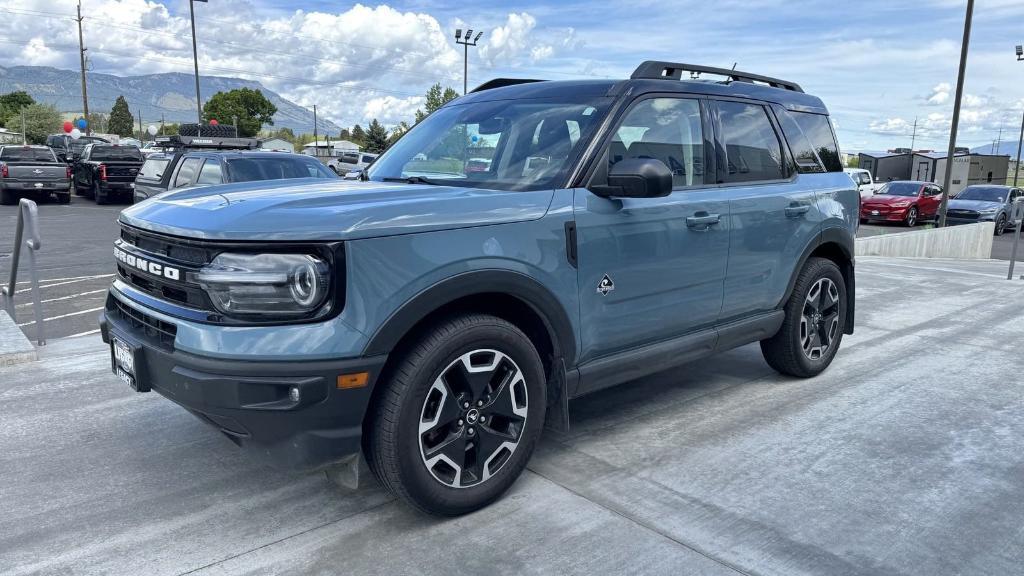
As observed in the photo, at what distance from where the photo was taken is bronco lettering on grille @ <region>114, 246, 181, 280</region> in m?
2.89

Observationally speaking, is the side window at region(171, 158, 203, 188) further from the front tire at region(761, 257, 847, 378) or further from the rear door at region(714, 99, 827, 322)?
the front tire at region(761, 257, 847, 378)

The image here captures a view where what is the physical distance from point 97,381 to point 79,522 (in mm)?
2068

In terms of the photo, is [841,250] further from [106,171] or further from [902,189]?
[902,189]

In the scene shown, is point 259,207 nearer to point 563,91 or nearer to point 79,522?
point 79,522

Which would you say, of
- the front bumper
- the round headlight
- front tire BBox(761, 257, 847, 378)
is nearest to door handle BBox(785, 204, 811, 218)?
front tire BBox(761, 257, 847, 378)

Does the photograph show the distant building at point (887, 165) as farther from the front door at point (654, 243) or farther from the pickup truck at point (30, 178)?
the front door at point (654, 243)

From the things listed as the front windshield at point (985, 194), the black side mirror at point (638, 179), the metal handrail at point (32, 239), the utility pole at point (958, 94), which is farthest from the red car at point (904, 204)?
the metal handrail at point (32, 239)

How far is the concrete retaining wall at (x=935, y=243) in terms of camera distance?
606 inches

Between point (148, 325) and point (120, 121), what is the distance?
382 feet

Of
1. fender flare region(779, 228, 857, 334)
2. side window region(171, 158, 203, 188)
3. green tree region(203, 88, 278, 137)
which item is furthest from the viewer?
green tree region(203, 88, 278, 137)

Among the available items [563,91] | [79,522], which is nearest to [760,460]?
[563,91]

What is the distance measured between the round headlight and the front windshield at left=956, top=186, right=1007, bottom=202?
2875 centimetres

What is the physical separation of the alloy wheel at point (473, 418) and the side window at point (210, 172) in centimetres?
861

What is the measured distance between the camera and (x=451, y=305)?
3076 millimetres
